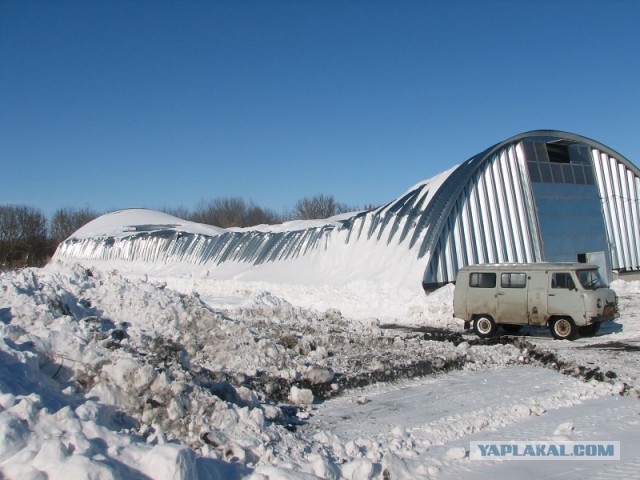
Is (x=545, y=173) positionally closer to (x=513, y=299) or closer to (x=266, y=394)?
(x=513, y=299)

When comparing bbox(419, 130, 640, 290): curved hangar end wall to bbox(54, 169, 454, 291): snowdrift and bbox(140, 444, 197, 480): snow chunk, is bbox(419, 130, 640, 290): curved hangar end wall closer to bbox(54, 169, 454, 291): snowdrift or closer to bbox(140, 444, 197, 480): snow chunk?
bbox(54, 169, 454, 291): snowdrift

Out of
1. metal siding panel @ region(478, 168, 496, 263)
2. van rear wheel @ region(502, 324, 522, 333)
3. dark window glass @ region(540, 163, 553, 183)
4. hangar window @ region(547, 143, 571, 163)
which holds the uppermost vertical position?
hangar window @ region(547, 143, 571, 163)

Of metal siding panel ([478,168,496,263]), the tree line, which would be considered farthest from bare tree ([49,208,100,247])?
metal siding panel ([478,168,496,263])

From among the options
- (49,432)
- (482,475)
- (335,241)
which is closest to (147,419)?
(49,432)

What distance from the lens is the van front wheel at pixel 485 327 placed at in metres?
15.3

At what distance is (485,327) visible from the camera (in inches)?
607

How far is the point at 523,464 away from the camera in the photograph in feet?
21.5

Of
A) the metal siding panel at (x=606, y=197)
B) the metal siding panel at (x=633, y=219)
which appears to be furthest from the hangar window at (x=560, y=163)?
the metal siding panel at (x=633, y=219)

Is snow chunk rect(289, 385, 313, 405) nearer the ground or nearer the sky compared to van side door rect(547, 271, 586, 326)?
nearer the ground

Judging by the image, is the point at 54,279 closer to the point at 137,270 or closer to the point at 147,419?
the point at 147,419

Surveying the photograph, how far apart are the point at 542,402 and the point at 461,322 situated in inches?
364

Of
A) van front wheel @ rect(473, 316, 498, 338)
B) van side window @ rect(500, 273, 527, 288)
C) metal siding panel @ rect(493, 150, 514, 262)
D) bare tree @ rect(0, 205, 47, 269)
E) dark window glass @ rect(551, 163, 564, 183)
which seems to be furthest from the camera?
bare tree @ rect(0, 205, 47, 269)

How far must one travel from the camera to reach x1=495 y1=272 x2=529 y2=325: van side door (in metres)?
14.9

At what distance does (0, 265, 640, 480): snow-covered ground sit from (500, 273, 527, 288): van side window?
146 cm
